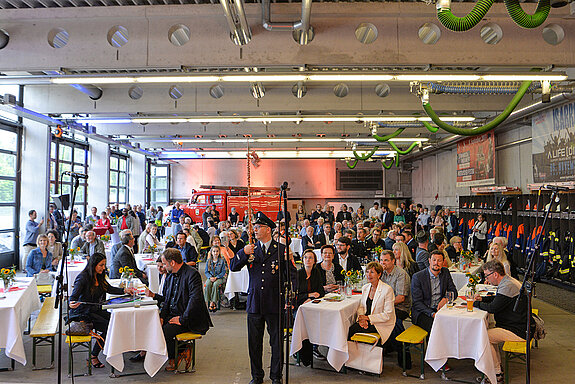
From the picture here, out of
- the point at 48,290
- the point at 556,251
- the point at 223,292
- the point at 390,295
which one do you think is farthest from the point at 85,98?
the point at 556,251

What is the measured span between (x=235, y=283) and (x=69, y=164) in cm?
1064

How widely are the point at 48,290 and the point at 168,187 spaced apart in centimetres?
1871

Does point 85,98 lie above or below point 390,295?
above

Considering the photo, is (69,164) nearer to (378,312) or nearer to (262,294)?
(262,294)

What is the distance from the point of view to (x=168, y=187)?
25.5m

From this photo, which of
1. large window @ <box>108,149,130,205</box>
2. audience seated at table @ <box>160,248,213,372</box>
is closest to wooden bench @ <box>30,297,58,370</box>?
audience seated at table @ <box>160,248,213,372</box>

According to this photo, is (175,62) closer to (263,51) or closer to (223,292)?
(263,51)

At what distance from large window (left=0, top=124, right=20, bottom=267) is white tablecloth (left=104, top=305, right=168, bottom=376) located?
8.54 metres

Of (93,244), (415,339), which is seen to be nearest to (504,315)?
(415,339)

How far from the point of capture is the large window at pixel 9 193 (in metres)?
11.5

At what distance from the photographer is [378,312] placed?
5.11m

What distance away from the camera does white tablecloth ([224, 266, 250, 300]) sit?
7.83 metres

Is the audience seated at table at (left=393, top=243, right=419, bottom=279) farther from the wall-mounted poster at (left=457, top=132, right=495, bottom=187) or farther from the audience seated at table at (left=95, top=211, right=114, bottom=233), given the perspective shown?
the audience seated at table at (left=95, top=211, right=114, bottom=233)

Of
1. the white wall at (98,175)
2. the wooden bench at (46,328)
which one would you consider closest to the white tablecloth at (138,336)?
the wooden bench at (46,328)
